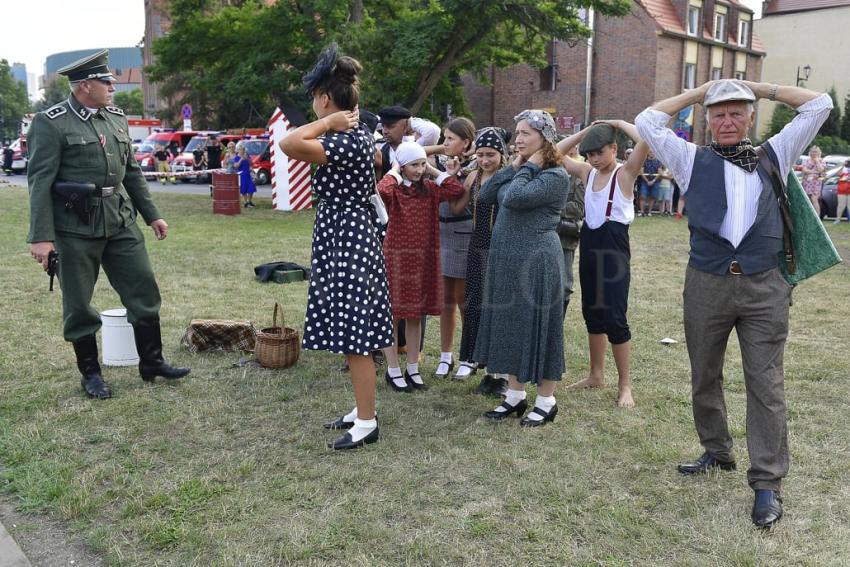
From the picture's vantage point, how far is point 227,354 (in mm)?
6223

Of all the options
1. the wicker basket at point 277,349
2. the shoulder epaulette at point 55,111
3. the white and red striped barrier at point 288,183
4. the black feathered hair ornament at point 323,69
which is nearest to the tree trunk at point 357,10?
the white and red striped barrier at point 288,183

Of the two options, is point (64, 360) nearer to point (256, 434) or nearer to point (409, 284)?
point (256, 434)

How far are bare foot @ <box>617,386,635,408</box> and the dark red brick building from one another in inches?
1104

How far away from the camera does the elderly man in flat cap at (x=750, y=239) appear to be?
346cm

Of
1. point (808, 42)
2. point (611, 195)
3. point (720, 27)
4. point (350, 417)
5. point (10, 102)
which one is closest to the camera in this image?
point (350, 417)

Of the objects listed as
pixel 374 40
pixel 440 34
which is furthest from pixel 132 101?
pixel 440 34

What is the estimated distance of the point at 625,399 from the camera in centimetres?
516

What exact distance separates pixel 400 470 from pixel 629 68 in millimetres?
31909

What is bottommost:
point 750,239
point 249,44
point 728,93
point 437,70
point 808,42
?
point 750,239

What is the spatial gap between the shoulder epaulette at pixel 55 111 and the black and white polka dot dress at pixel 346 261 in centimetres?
190

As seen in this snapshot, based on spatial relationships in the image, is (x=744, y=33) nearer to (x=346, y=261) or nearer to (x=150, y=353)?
(x=150, y=353)

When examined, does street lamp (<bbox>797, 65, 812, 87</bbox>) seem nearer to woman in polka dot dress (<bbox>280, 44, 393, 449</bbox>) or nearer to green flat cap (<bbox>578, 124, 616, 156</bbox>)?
green flat cap (<bbox>578, 124, 616, 156</bbox>)

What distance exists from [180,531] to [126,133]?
3.05 metres

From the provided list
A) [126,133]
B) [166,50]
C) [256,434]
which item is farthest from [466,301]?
[166,50]
